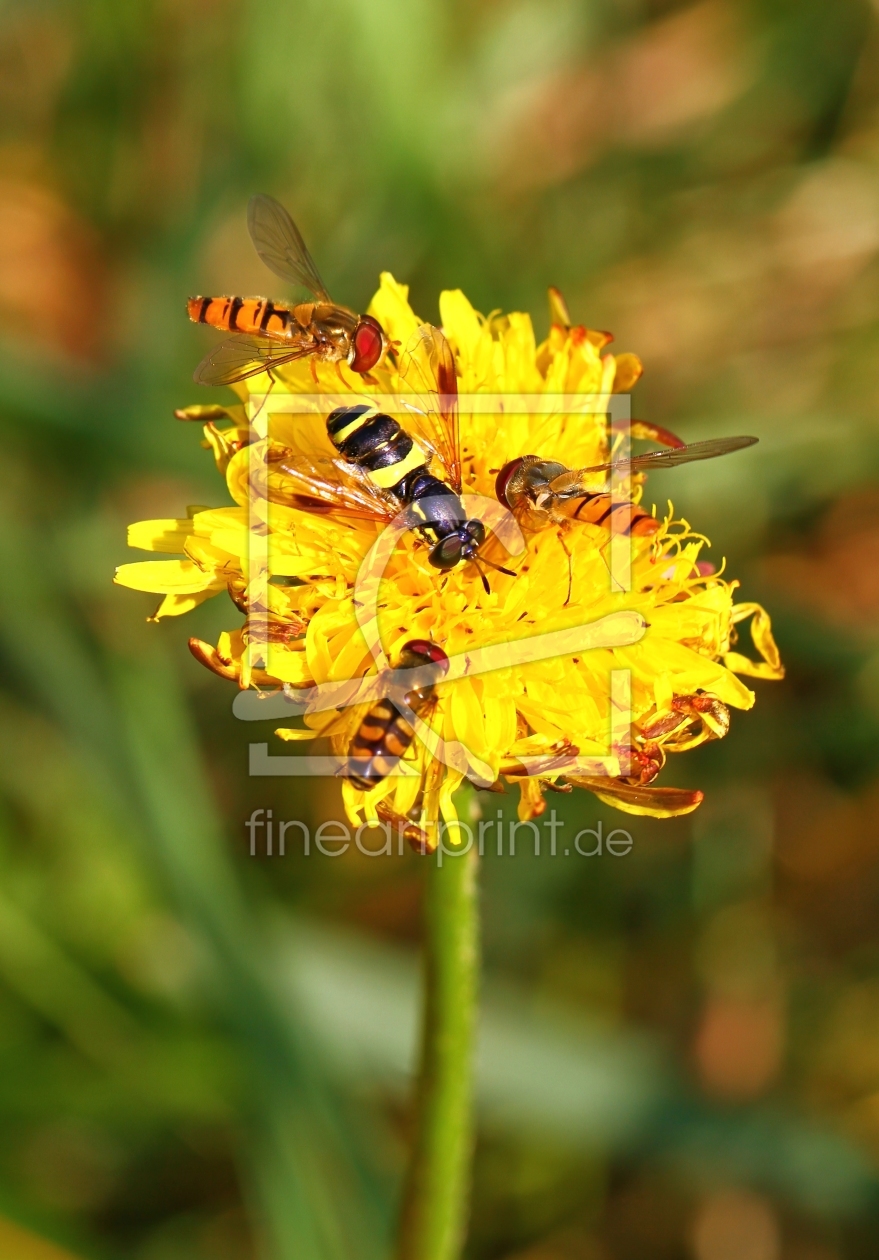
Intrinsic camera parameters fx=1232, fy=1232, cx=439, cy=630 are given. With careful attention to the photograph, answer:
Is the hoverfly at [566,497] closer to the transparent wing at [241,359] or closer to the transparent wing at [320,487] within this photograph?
the transparent wing at [320,487]

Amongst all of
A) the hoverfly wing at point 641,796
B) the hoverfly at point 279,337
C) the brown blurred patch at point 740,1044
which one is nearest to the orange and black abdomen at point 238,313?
the hoverfly at point 279,337

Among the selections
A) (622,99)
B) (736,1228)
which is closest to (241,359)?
(736,1228)

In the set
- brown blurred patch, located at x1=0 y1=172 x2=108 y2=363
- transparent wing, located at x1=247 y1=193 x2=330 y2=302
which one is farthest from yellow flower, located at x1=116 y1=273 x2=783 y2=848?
brown blurred patch, located at x1=0 y1=172 x2=108 y2=363

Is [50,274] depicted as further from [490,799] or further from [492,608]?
[492,608]

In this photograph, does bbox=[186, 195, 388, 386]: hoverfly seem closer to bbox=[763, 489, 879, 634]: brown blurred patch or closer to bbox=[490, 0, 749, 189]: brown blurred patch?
bbox=[763, 489, 879, 634]: brown blurred patch

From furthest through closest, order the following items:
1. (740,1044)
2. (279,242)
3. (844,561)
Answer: (844,561) < (740,1044) < (279,242)

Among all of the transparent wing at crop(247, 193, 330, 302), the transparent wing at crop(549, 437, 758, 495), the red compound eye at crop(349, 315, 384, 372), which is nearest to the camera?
the transparent wing at crop(549, 437, 758, 495)
